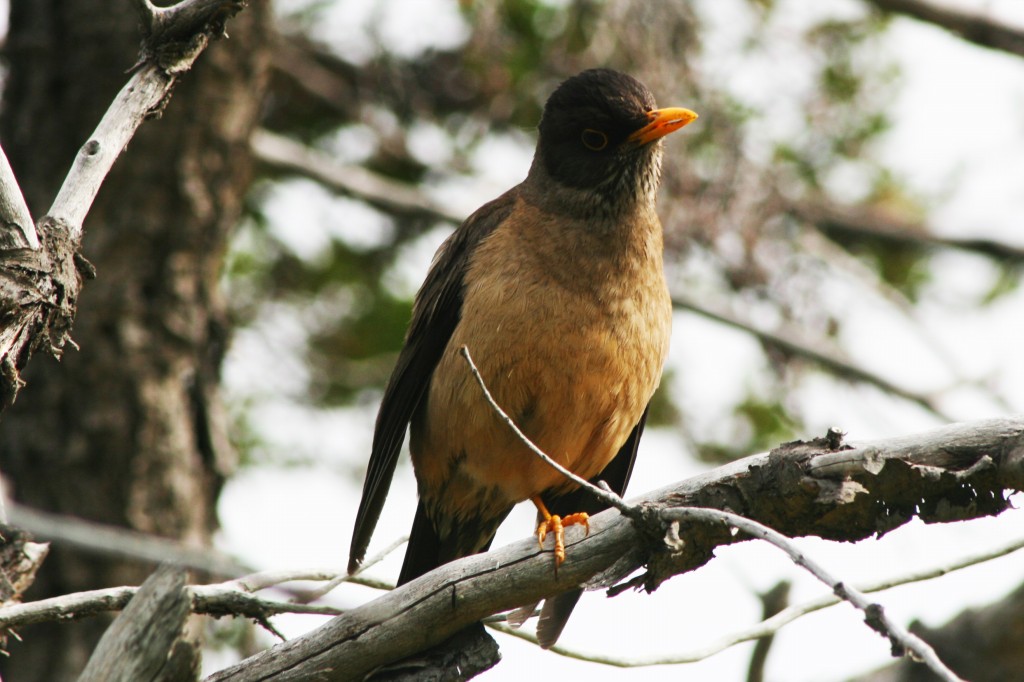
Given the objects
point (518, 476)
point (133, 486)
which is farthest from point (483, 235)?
point (133, 486)

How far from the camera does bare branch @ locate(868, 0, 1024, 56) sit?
651cm

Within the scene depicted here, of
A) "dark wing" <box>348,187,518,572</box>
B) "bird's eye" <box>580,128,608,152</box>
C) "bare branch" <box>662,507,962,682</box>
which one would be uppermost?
"bird's eye" <box>580,128,608,152</box>

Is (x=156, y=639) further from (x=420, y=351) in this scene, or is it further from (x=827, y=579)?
(x=420, y=351)

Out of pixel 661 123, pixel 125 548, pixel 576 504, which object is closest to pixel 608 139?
pixel 661 123

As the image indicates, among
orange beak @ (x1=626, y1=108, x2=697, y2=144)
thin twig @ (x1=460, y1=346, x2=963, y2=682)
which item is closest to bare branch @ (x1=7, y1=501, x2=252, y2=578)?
thin twig @ (x1=460, y1=346, x2=963, y2=682)

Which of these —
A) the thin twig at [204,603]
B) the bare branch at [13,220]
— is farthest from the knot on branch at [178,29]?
the thin twig at [204,603]

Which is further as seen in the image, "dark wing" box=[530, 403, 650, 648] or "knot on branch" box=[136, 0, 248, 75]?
"dark wing" box=[530, 403, 650, 648]

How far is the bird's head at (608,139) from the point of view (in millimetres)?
5340

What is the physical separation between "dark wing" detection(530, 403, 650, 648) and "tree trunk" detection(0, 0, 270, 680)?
2.20 metres

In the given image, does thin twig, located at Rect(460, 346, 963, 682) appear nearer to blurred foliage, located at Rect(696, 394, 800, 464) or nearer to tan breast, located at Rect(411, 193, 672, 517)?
tan breast, located at Rect(411, 193, 672, 517)

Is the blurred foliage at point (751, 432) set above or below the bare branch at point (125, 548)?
above

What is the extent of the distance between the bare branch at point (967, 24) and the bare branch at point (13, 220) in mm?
5509

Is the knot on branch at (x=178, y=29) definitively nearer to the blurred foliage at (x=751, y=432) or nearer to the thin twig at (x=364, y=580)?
the thin twig at (x=364, y=580)

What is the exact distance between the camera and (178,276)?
6379mm
